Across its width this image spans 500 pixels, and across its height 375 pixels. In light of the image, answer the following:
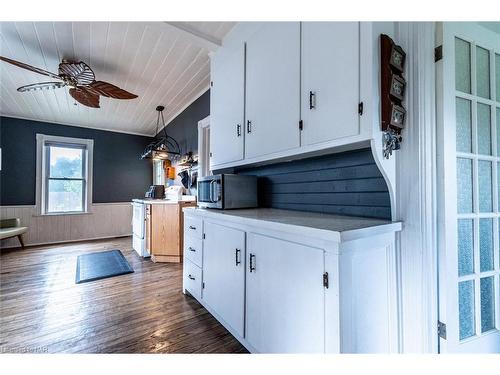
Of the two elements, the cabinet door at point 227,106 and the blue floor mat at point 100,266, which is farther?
the blue floor mat at point 100,266

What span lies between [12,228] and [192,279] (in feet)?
13.4

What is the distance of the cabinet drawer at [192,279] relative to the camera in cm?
201

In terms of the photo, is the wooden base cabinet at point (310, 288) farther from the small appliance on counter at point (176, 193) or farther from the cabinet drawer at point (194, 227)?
the small appliance on counter at point (176, 193)

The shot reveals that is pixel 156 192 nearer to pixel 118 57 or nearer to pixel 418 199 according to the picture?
pixel 118 57

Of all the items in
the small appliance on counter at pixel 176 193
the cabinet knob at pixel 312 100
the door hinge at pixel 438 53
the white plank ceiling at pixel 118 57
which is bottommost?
the small appliance on counter at pixel 176 193

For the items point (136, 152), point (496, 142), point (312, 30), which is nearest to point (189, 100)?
point (136, 152)

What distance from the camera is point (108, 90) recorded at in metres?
2.60

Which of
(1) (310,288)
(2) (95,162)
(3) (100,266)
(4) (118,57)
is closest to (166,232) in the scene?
(3) (100,266)

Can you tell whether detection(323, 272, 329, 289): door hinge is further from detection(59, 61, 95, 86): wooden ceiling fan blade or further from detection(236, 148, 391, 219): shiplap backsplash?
detection(59, 61, 95, 86): wooden ceiling fan blade

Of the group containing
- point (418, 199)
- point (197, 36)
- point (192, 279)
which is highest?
point (197, 36)

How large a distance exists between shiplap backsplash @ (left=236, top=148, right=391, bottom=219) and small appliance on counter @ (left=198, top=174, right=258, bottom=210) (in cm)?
19

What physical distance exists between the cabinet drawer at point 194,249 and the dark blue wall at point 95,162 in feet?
13.5

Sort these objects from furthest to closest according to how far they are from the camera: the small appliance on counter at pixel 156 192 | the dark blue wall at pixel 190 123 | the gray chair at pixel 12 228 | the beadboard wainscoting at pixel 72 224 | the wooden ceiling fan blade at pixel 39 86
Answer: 1. the small appliance on counter at pixel 156 192
2. the beadboard wainscoting at pixel 72 224
3. the gray chair at pixel 12 228
4. the dark blue wall at pixel 190 123
5. the wooden ceiling fan blade at pixel 39 86

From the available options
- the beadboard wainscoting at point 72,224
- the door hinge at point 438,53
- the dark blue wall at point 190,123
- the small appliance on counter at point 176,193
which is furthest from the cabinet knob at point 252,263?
the beadboard wainscoting at point 72,224
